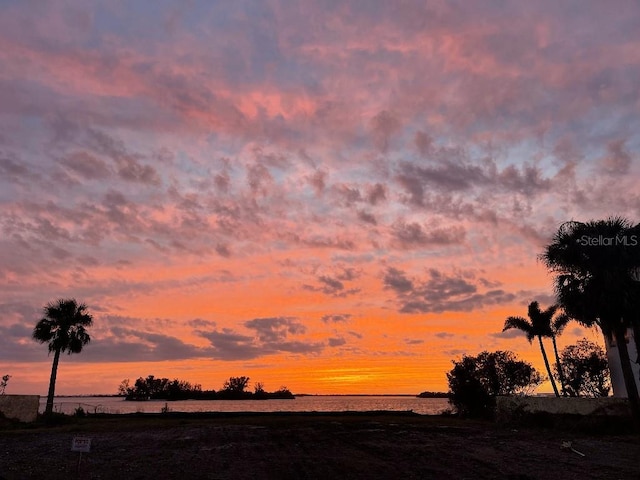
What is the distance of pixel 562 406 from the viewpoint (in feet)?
112

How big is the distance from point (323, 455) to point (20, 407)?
103ft

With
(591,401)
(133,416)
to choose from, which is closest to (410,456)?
(591,401)

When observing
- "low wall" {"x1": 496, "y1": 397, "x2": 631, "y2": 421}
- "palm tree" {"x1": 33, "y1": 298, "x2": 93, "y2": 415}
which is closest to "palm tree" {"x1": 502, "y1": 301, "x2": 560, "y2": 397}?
"low wall" {"x1": 496, "y1": 397, "x2": 631, "y2": 421}

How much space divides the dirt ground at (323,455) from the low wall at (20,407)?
34.9 ft

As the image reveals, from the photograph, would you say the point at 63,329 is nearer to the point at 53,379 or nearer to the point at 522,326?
the point at 53,379

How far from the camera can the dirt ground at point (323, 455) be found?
18156mm

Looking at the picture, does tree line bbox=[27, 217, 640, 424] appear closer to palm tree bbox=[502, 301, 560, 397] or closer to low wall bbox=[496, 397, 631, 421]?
low wall bbox=[496, 397, 631, 421]

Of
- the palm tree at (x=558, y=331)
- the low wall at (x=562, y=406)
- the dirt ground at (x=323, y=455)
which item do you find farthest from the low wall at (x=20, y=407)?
the palm tree at (x=558, y=331)

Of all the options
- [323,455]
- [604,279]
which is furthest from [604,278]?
[323,455]

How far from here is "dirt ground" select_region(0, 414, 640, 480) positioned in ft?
59.6

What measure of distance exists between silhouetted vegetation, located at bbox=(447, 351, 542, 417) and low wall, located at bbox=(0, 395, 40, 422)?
36.9 metres

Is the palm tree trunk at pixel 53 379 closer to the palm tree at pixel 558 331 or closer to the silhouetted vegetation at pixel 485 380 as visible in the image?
the silhouetted vegetation at pixel 485 380

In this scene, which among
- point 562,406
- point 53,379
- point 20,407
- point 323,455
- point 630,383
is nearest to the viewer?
point 323,455

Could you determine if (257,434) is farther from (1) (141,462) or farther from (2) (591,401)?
(2) (591,401)
